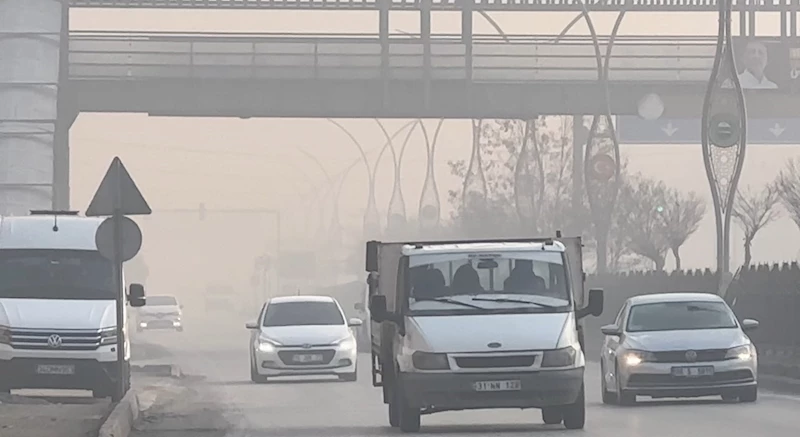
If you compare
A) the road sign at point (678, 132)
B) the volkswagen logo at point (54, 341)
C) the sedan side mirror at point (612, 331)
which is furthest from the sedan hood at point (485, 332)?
the road sign at point (678, 132)

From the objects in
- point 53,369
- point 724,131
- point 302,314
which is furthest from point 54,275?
point 724,131

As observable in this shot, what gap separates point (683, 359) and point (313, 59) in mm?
29661

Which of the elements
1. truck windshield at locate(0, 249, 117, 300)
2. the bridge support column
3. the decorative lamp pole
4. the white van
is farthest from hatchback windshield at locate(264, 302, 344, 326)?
the bridge support column

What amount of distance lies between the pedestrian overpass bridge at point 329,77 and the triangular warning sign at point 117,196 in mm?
29756

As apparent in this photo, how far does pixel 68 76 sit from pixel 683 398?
94.5 feet

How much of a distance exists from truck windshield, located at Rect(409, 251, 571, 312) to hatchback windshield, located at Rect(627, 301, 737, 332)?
5.37m

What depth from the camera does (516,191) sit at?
63406 mm

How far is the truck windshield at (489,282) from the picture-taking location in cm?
1998

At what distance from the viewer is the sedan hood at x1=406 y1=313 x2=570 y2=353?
1931 centimetres

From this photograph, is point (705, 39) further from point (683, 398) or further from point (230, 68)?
point (683, 398)

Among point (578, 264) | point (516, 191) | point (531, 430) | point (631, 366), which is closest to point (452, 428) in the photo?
point (531, 430)

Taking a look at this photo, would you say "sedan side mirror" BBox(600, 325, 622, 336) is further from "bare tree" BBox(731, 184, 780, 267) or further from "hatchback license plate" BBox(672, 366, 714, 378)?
"bare tree" BBox(731, 184, 780, 267)

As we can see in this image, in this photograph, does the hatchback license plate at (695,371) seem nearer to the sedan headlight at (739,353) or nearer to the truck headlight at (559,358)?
the sedan headlight at (739,353)

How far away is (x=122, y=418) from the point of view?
802 inches
